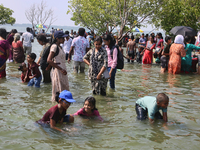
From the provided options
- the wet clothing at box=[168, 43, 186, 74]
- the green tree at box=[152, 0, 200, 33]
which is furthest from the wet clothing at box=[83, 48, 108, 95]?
the green tree at box=[152, 0, 200, 33]

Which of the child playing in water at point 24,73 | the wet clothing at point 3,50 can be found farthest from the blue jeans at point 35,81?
the wet clothing at point 3,50

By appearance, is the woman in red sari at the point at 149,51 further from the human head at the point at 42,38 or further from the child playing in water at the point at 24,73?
the human head at the point at 42,38

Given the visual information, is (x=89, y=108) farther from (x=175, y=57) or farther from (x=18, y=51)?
(x=18, y=51)

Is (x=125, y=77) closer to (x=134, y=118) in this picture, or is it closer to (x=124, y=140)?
(x=134, y=118)

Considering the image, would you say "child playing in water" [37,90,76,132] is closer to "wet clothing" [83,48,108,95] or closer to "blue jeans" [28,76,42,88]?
"wet clothing" [83,48,108,95]

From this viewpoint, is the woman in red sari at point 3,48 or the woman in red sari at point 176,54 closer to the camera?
the woman in red sari at point 3,48

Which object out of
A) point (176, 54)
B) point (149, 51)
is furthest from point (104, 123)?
point (149, 51)

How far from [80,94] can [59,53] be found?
6.99 feet

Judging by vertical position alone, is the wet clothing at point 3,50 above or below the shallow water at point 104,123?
above

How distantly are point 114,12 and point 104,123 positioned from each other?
23.0 metres

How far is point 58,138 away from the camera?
462cm

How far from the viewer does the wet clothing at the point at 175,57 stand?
1164 cm

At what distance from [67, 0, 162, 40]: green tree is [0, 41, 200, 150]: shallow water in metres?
17.7

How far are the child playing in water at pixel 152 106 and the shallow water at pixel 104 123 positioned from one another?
17 centimetres
